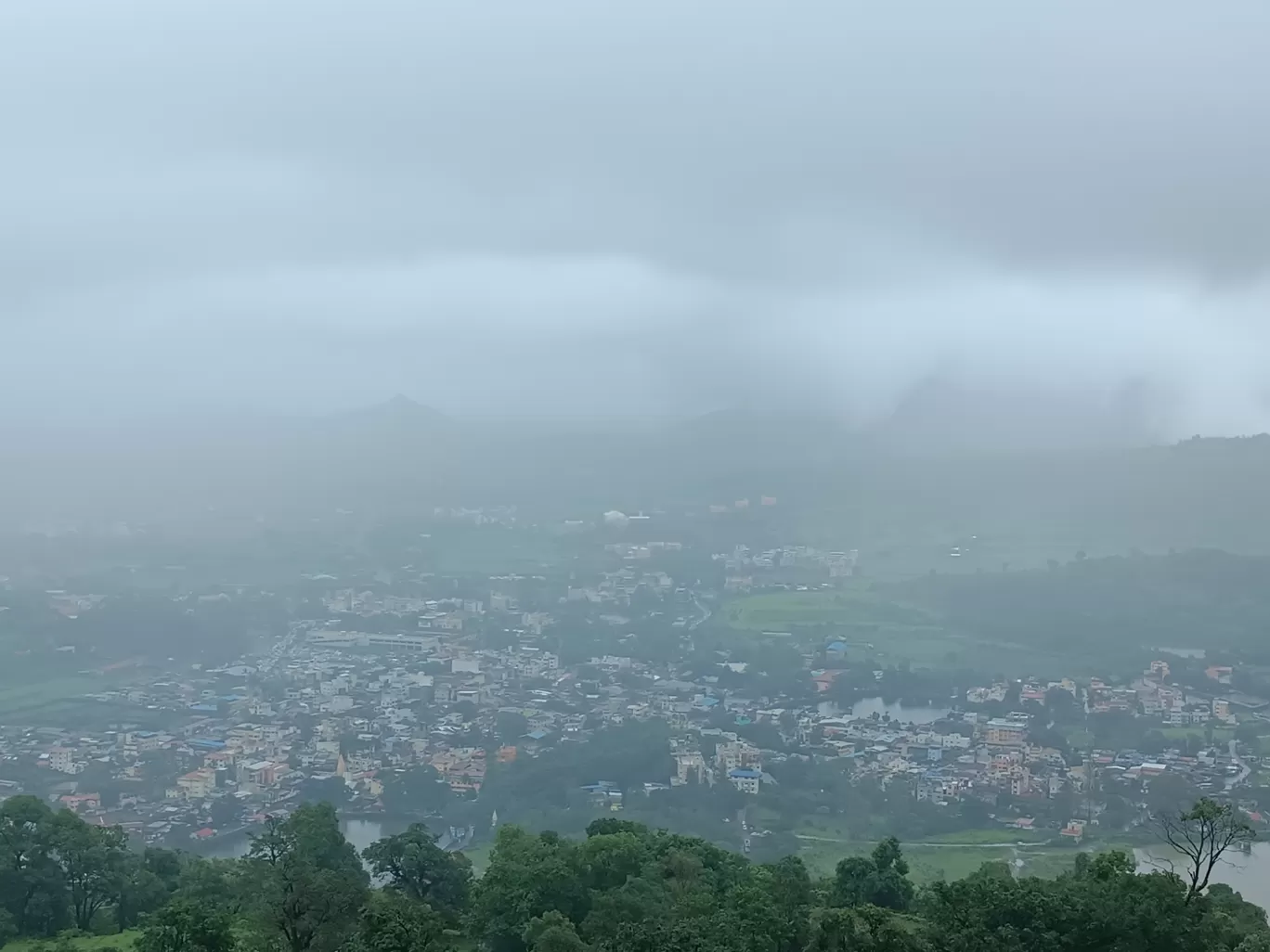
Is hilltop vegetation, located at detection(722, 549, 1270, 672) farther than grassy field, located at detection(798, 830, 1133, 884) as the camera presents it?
Yes

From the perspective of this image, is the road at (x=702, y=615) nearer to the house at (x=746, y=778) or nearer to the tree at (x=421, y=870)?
the house at (x=746, y=778)

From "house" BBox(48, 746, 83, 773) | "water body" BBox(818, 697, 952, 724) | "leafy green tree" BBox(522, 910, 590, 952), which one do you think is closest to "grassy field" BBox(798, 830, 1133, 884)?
"water body" BBox(818, 697, 952, 724)

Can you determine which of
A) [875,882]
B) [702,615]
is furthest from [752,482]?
[875,882]

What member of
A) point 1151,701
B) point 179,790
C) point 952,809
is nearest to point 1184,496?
point 1151,701

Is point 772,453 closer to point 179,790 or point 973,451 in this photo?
point 973,451

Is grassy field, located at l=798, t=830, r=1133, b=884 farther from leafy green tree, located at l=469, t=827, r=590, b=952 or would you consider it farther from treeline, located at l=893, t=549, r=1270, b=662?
treeline, located at l=893, t=549, r=1270, b=662

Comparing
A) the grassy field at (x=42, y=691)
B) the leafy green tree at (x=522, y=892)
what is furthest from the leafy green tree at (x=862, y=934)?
the grassy field at (x=42, y=691)

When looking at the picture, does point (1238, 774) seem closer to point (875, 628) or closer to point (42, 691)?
point (875, 628)
